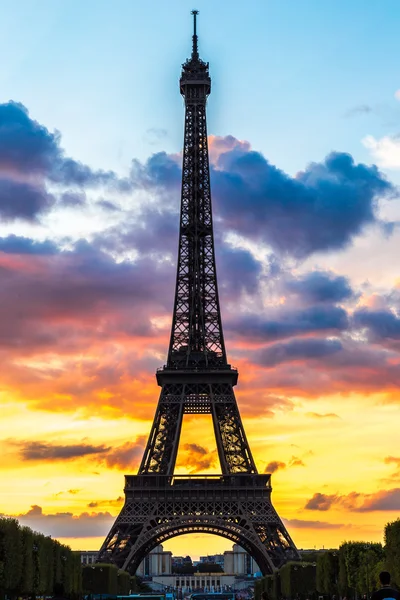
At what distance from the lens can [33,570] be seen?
2800 inches

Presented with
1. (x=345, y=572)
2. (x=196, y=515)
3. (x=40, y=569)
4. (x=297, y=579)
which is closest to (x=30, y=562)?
(x=40, y=569)

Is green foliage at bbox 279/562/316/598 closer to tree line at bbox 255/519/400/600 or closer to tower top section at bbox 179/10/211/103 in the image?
tree line at bbox 255/519/400/600

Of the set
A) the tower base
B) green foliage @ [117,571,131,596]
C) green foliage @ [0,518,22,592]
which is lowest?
green foliage @ [0,518,22,592]

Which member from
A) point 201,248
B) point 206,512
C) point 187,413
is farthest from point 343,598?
point 201,248

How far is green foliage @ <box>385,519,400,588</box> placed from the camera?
237 feet

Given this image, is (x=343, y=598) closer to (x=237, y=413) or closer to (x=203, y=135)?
(x=237, y=413)

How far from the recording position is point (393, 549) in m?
73.5

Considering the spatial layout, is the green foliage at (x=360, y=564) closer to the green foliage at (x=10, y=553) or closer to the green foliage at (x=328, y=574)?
the green foliage at (x=328, y=574)

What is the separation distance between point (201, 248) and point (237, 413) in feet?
64.4

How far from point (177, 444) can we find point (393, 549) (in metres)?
39.7

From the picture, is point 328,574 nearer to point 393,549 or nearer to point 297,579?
point 297,579

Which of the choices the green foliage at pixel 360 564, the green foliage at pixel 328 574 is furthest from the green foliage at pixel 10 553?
the green foliage at pixel 328 574

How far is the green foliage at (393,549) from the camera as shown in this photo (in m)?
72.2

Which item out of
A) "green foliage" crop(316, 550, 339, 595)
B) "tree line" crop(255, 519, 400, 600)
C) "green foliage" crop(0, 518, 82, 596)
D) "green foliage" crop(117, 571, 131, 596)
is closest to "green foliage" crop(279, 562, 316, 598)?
"tree line" crop(255, 519, 400, 600)
